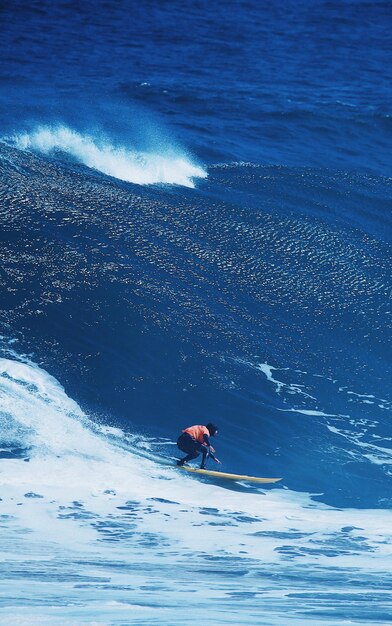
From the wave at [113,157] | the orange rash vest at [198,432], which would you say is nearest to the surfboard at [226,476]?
the orange rash vest at [198,432]

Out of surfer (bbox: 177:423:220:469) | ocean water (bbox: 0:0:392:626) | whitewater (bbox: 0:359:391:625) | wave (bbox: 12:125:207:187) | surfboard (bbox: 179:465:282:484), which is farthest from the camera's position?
wave (bbox: 12:125:207:187)

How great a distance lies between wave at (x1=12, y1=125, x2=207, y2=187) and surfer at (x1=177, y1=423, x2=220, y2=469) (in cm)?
945

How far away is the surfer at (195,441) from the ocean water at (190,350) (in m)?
0.38

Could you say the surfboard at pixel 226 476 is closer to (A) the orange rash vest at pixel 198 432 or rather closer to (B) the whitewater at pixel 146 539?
(B) the whitewater at pixel 146 539

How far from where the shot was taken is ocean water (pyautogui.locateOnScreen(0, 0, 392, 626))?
9484mm

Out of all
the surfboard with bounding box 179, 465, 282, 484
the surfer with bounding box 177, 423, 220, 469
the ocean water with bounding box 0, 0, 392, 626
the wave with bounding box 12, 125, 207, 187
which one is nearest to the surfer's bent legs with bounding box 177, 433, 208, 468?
the surfer with bounding box 177, 423, 220, 469

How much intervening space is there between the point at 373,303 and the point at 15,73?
641 inches

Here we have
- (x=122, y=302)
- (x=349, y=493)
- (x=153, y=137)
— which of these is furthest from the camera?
(x=153, y=137)

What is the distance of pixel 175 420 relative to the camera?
13773 mm

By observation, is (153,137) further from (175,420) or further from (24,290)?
(175,420)

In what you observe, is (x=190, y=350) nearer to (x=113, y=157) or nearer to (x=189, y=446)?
(x=189, y=446)

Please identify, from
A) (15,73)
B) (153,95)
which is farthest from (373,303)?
(15,73)

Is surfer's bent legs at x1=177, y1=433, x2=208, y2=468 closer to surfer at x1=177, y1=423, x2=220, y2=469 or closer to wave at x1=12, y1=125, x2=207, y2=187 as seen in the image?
surfer at x1=177, y1=423, x2=220, y2=469

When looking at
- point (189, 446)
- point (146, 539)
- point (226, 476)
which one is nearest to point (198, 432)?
point (189, 446)
